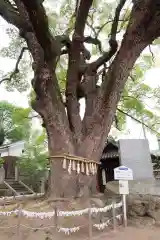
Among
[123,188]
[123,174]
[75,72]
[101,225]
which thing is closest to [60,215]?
[101,225]

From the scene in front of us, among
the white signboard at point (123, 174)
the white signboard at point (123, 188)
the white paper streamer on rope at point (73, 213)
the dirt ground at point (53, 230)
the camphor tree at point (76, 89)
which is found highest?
the camphor tree at point (76, 89)

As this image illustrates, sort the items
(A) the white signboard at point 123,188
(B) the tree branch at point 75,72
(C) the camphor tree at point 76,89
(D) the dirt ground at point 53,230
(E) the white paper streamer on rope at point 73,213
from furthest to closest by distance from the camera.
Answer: (B) the tree branch at point 75,72, (C) the camphor tree at point 76,89, (A) the white signboard at point 123,188, (E) the white paper streamer on rope at point 73,213, (D) the dirt ground at point 53,230

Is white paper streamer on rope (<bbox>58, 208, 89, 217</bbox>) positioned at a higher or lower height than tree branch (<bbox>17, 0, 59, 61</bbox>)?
lower

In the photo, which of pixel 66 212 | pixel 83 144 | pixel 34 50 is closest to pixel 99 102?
pixel 83 144

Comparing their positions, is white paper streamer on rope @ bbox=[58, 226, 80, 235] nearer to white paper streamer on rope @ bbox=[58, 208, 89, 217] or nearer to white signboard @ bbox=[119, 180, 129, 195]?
white paper streamer on rope @ bbox=[58, 208, 89, 217]

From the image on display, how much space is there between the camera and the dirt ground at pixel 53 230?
13.2ft

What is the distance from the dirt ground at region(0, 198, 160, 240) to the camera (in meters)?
4.02

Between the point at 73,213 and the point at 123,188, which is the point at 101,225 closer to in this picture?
the point at 73,213

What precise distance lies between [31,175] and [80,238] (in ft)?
39.2

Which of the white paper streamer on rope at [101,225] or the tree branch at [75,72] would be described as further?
the tree branch at [75,72]

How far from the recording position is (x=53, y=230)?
408 cm

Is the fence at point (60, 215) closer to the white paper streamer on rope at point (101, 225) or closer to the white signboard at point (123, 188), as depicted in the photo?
the white paper streamer on rope at point (101, 225)

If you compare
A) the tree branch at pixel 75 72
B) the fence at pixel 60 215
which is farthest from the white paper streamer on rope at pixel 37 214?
the tree branch at pixel 75 72

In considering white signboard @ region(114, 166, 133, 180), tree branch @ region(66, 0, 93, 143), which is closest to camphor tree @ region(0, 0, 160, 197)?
tree branch @ region(66, 0, 93, 143)
